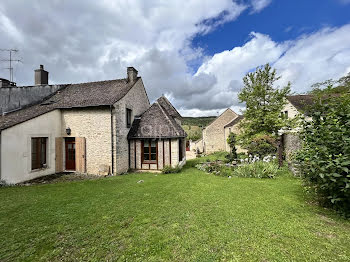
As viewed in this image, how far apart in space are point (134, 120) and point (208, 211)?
9540mm

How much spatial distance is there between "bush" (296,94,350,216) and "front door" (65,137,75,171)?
12485mm

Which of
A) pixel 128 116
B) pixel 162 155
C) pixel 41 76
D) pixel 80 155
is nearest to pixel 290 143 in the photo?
pixel 162 155

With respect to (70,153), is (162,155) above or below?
below

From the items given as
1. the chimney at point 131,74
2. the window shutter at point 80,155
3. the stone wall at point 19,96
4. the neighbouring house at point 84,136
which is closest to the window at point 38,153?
the neighbouring house at point 84,136

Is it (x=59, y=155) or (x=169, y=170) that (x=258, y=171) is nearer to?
(x=169, y=170)

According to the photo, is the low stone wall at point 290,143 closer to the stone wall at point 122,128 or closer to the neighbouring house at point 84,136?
the neighbouring house at point 84,136

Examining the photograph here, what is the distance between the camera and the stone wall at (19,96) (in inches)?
518

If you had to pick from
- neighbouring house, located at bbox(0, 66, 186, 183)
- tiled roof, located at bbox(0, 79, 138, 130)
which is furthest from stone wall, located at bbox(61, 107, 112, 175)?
tiled roof, located at bbox(0, 79, 138, 130)

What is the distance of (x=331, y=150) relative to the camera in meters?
4.11

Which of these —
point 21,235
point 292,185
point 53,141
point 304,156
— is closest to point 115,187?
point 21,235

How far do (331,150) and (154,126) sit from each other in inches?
381

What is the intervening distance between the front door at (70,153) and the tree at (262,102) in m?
12.9

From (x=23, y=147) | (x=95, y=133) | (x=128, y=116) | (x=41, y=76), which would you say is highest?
(x=41, y=76)

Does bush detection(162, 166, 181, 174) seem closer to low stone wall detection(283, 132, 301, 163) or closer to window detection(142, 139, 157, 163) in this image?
window detection(142, 139, 157, 163)
